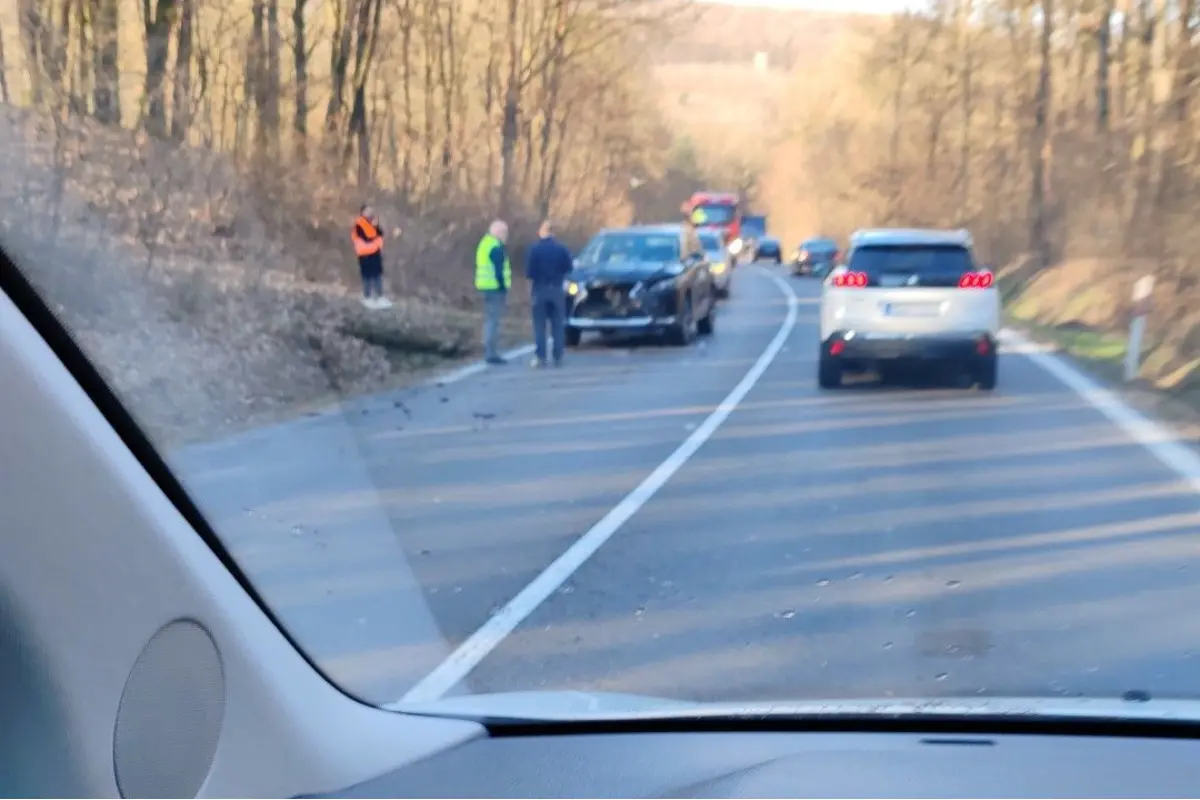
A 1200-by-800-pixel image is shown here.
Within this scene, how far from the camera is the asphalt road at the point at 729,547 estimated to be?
512 centimetres

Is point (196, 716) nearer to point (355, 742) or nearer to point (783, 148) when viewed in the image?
point (355, 742)

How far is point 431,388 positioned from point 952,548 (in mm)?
9148

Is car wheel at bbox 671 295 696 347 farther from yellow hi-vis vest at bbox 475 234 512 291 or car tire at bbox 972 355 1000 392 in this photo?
car tire at bbox 972 355 1000 392

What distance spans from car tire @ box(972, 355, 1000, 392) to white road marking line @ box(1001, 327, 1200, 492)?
877 millimetres

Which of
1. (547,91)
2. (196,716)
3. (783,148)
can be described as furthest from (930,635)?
(783,148)

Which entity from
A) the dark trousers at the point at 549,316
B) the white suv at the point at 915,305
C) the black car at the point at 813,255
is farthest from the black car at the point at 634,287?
the black car at the point at 813,255

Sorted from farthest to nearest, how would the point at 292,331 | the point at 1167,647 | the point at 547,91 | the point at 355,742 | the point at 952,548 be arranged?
the point at 547,91
the point at 292,331
the point at 952,548
the point at 1167,647
the point at 355,742

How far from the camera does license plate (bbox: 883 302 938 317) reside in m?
14.7

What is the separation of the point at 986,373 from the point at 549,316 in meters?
5.66

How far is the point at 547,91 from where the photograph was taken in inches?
900

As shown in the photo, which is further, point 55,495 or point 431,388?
point 431,388

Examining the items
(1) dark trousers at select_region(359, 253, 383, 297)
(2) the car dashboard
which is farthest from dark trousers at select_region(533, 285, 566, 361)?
(2) the car dashboard

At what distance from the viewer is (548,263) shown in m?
17.4

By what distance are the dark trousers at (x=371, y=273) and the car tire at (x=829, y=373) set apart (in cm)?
855
